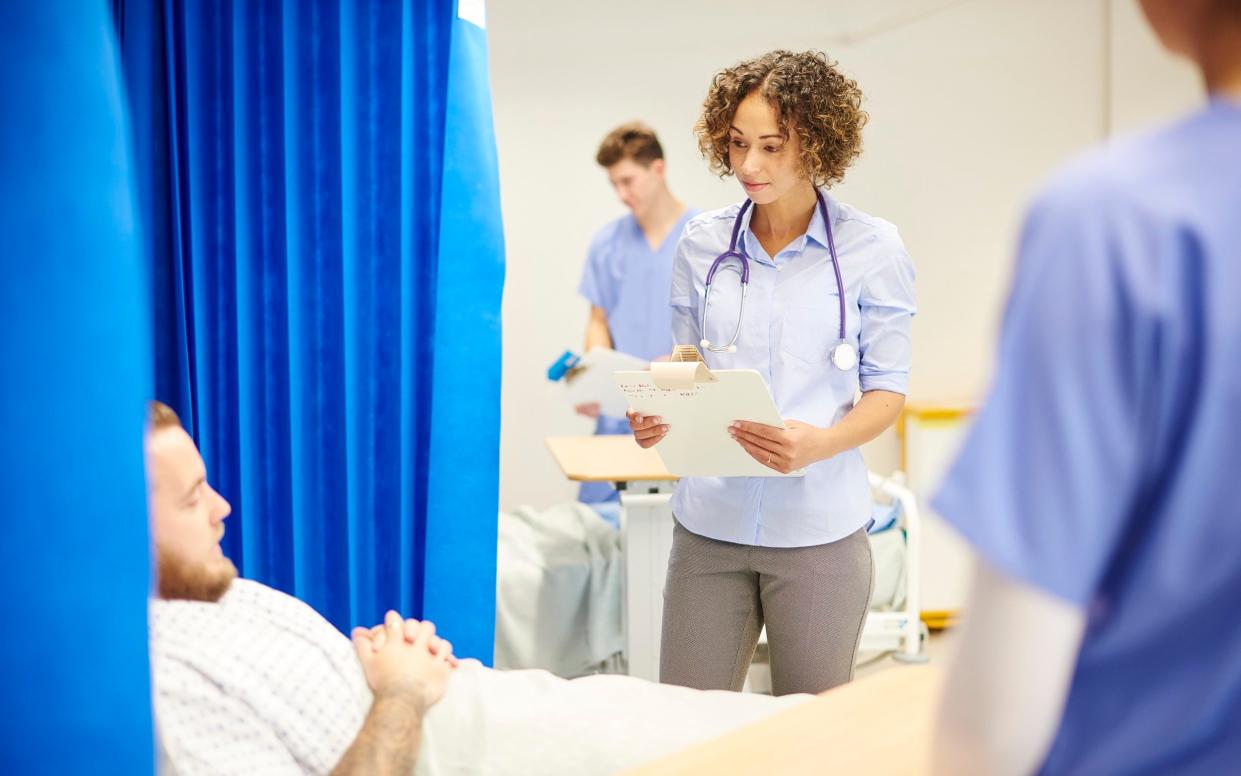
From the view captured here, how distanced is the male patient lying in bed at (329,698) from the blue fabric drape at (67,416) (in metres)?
0.33

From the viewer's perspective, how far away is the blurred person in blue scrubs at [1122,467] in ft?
1.83

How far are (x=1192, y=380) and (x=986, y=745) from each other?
230 millimetres

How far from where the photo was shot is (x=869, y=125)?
4.53 m

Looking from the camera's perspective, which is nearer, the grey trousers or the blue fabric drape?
the blue fabric drape

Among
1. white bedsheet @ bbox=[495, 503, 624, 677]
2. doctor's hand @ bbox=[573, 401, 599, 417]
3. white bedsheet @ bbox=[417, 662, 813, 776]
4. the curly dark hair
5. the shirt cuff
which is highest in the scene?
the curly dark hair

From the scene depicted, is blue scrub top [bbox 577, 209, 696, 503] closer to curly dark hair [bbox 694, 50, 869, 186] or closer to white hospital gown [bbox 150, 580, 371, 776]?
curly dark hair [bbox 694, 50, 869, 186]

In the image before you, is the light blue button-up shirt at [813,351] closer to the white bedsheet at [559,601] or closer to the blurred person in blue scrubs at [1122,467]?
the blurred person in blue scrubs at [1122,467]

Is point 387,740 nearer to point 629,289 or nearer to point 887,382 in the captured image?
point 887,382

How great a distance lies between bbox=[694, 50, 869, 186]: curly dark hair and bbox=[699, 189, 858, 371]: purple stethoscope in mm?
79

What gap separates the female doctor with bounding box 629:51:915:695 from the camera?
1.84 metres

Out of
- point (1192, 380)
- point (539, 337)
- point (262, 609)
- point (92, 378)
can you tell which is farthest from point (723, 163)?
point (539, 337)

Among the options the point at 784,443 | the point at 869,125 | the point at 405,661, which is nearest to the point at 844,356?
the point at 784,443

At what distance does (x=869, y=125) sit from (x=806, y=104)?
284 centimetres

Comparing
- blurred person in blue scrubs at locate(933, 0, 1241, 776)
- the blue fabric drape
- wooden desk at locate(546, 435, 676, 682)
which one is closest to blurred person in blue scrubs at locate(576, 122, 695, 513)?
wooden desk at locate(546, 435, 676, 682)
